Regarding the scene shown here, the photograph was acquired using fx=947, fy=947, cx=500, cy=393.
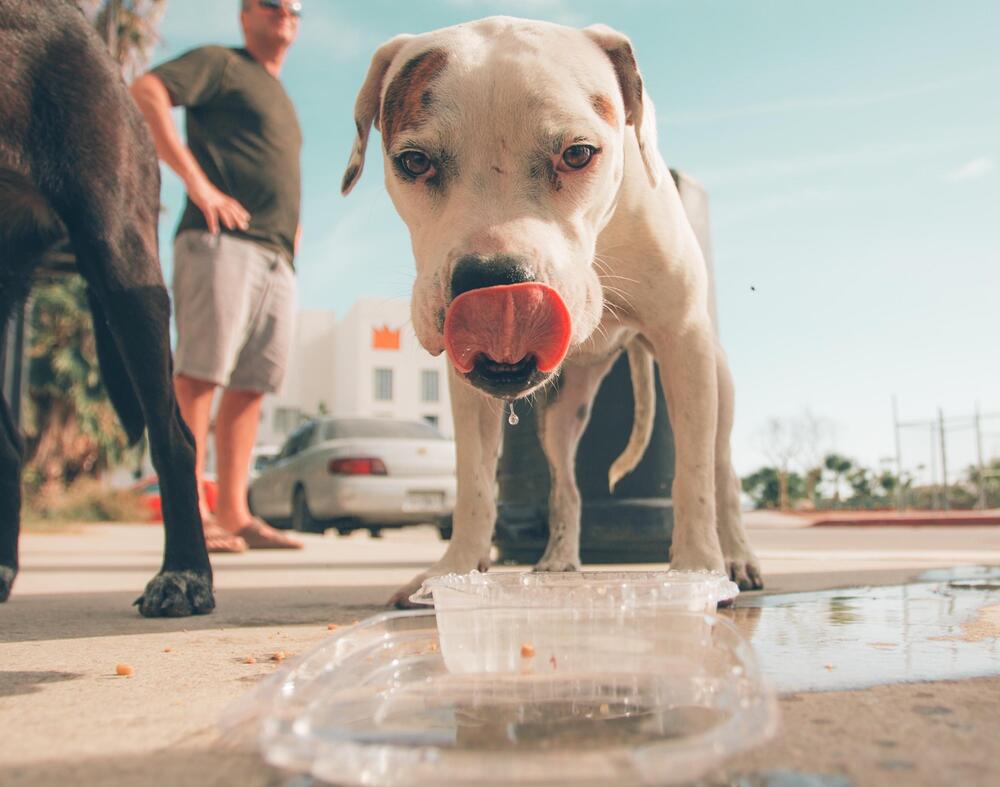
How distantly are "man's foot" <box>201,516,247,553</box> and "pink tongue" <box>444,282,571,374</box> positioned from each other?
3.91 metres

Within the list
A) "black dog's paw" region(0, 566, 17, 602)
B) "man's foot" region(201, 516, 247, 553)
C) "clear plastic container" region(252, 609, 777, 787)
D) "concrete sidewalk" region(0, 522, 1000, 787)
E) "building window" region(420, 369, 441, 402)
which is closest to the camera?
"clear plastic container" region(252, 609, 777, 787)

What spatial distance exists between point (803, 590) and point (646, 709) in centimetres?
192

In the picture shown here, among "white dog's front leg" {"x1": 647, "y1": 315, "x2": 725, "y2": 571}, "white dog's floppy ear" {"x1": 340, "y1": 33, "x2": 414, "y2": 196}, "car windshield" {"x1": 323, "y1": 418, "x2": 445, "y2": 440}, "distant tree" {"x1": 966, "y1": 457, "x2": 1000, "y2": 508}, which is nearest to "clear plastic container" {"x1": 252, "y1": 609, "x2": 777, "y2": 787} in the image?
"white dog's front leg" {"x1": 647, "y1": 315, "x2": 725, "y2": 571}

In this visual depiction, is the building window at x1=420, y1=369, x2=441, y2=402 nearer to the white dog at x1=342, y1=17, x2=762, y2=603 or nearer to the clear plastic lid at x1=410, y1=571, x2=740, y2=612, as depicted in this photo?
the white dog at x1=342, y1=17, x2=762, y2=603

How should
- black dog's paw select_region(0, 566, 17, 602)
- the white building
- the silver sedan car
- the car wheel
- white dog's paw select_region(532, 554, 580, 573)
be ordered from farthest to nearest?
the white building, the car wheel, the silver sedan car, white dog's paw select_region(532, 554, 580, 573), black dog's paw select_region(0, 566, 17, 602)

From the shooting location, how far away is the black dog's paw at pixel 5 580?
9.09 ft

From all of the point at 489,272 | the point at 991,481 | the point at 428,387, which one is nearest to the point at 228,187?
the point at 489,272

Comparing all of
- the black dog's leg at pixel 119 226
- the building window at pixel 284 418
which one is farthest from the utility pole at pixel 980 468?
the building window at pixel 284 418

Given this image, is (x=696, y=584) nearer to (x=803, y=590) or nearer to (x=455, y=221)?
(x=455, y=221)

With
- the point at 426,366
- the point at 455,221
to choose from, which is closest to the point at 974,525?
the point at 455,221

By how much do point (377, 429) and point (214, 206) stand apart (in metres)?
6.19

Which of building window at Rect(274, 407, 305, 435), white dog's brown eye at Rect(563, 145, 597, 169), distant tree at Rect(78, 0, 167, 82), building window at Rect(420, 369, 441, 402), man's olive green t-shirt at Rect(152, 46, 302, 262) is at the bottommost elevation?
white dog's brown eye at Rect(563, 145, 597, 169)

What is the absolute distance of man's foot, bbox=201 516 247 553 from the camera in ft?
18.0

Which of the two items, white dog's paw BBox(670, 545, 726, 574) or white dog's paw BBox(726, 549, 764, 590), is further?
white dog's paw BBox(726, 549, 764, 590)
